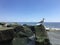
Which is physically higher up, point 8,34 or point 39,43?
point 8,34

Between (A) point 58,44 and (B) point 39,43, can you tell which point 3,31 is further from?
(A) point 58,44

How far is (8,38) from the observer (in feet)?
11.7

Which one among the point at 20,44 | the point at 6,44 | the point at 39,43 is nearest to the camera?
the point at 6,44

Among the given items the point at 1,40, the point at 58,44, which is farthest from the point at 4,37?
the point at 58,44

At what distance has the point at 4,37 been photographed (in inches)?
136

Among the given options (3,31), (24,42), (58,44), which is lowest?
(58,44)

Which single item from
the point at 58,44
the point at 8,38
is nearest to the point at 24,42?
the point at 8,38

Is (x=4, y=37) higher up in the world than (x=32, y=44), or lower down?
higher up

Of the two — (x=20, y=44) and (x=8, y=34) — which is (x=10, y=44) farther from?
(x=20, y=44)

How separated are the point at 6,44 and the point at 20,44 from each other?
3.72 ft

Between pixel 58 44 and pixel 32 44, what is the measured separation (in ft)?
5.34

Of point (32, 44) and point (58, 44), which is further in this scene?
point (58, 44)

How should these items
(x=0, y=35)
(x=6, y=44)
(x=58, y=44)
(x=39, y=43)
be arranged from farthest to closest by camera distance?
1. (x=58, y=44)
2. (x=39, y=43)
3. (x=6, y=44)
4. (x=0, y=35)

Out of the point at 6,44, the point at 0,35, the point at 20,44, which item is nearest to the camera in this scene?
the point at 0,35
